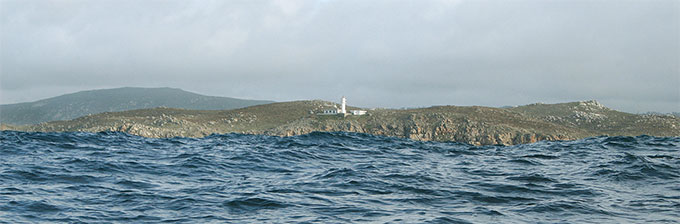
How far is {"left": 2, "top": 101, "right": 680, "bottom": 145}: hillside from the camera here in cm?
5553

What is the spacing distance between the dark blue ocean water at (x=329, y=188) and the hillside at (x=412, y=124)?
107ft

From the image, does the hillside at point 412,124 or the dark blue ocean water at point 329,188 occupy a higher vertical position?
the hillside at point 412,124

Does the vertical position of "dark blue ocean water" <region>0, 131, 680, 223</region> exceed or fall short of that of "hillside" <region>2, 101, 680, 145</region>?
it falls short

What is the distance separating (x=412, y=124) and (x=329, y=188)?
47.1 m

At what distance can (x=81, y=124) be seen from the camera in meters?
74.1

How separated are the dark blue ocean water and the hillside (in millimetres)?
32572

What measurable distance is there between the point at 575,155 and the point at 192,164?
1906 cm

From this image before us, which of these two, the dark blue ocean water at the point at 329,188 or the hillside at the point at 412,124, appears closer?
the dark blue ocean water at the point at 329,188

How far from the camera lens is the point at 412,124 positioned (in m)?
59.8

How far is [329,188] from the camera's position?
13750 mm

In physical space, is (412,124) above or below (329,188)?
above

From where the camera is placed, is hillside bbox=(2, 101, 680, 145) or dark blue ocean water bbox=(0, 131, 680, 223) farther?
hillside bbox=(2, 101, 680, 145)

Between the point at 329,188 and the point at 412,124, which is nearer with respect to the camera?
the point at 329,188

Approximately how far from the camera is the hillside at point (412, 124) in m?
55.5
